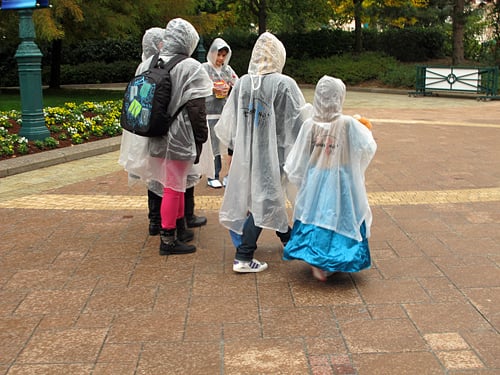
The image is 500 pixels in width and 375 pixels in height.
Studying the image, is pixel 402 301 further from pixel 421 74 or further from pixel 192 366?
pixel 421 74

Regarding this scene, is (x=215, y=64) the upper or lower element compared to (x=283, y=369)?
upper

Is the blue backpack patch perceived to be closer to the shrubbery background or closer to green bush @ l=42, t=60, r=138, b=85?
the shrubbery background

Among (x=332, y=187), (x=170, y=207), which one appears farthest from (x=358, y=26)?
(x=332, y=187)

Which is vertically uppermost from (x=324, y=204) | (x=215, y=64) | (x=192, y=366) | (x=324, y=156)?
(x=215, y=64)

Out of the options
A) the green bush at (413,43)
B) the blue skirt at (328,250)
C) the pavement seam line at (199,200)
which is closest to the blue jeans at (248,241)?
the blue skirt at (328,250)

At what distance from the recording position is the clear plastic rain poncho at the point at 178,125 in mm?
4719

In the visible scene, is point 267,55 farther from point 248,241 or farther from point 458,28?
point 458,28

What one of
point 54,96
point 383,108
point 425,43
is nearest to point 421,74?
point 383,108

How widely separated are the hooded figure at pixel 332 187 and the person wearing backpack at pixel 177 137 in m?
0.88

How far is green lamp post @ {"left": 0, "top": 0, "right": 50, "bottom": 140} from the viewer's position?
970 centimetres

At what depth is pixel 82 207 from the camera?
6523 mm

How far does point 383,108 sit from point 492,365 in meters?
13.6

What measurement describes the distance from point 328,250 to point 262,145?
91 cm

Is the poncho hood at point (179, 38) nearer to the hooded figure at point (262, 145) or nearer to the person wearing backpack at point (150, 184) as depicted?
the person wearing backpack at point (150, 184)
